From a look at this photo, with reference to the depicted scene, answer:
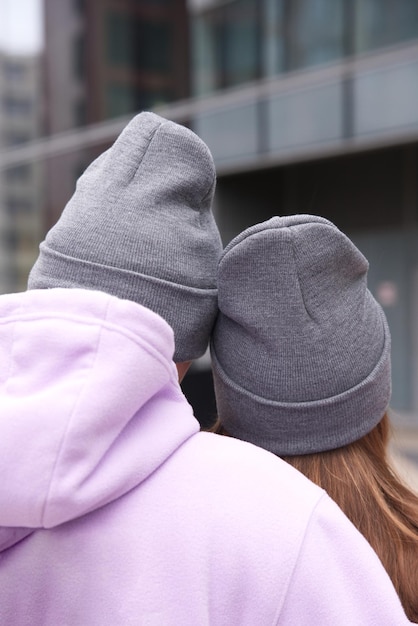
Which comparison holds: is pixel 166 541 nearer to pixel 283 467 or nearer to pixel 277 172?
pixel 283 467

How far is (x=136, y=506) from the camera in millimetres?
1023

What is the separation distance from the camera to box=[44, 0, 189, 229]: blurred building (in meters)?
13.6

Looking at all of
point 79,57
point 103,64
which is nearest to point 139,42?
point 103,64

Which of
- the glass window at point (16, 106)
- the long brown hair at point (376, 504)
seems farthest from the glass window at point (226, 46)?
the long brown hair at point (376, 504)

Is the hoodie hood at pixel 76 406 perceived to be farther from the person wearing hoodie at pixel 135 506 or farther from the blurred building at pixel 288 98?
the blurred building at pixel 288 98

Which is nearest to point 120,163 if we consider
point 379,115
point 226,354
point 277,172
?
point 226,354

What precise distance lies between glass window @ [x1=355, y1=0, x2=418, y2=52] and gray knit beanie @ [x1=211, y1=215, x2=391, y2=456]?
10.0 meters

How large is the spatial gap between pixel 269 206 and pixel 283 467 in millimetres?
12708

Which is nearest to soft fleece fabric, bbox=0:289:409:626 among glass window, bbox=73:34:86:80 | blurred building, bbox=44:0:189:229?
blurred building, bbox=44:0:189:229

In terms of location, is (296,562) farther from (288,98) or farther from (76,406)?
(288,98)

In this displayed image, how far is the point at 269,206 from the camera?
13586 millimetres

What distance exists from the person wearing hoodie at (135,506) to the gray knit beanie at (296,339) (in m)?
0.34

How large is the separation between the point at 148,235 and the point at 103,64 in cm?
1361

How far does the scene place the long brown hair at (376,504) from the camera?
145 cm
